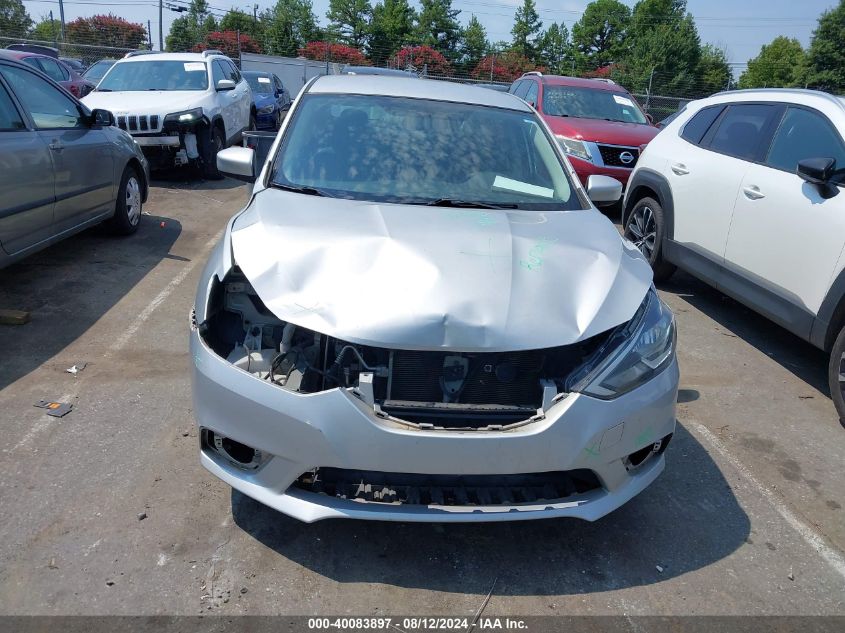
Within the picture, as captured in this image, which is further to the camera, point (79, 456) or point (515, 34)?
point (515, 34)

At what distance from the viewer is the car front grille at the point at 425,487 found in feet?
8.16

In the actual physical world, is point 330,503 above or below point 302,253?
below

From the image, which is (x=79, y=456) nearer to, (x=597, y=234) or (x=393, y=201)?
(x=393, y=201)

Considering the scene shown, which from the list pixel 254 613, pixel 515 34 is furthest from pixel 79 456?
pixel 515 34

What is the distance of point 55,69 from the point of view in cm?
1536

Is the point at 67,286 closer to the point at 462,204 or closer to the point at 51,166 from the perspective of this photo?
the point at 51,166

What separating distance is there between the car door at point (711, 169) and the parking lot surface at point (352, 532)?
4.92 ft

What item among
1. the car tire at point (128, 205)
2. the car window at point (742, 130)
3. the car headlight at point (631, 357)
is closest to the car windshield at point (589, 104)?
the car window at point (742, 130)

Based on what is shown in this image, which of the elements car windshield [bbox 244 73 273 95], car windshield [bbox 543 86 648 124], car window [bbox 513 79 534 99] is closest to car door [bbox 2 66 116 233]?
car windshield [bbox 543 86 648 124]

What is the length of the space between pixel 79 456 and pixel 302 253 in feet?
5.34

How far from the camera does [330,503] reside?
2.48m

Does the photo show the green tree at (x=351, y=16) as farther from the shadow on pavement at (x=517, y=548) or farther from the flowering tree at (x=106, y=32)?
the shadow on pavement at (x=517, y=548)

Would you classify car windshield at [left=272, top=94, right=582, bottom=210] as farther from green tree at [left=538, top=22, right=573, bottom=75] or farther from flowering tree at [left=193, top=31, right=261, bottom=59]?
green tree at [left=538, top=22, right=573, bottom=75]

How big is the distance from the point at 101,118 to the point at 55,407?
353 centimetres
